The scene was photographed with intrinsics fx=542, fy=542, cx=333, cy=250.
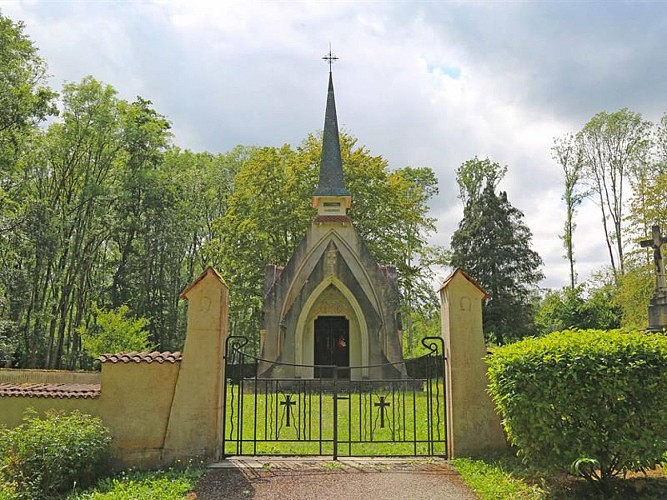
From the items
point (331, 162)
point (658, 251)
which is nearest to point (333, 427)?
point (658, 251)

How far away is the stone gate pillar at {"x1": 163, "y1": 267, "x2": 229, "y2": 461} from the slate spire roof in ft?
53.2

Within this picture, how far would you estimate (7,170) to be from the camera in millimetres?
20984

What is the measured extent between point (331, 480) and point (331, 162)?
19916 mm

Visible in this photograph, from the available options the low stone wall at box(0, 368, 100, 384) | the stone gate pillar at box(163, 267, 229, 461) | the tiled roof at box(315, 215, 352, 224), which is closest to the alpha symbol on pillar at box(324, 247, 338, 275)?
the tiled roof at box(315, 215, 352, 224)

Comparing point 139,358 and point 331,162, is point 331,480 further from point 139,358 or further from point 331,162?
point 331,162

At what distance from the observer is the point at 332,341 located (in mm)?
22641

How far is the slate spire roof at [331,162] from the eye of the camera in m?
24.6

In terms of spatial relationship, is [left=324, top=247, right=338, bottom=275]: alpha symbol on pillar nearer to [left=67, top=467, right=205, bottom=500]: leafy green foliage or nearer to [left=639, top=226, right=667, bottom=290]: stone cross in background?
[left=639, top=226, right=667, bottom=290]: stone cross in background

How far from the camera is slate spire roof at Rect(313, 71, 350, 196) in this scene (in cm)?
2459

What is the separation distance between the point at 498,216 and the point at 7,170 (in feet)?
84.8

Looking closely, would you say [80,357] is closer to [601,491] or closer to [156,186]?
[156,186]

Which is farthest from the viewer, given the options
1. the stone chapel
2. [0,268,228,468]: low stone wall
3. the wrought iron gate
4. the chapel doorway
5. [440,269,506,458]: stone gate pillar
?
the chapel doorway

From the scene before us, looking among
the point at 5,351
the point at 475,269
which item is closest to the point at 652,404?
the point at 5,351

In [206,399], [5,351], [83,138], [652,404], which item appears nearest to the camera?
[652,404]
